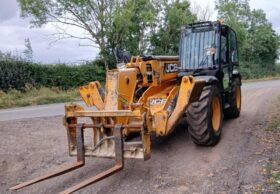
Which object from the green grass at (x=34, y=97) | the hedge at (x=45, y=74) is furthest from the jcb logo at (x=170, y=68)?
the hedge at (x=45, y=74)

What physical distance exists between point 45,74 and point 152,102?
49.5 feet

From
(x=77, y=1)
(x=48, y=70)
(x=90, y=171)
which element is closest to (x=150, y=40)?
(x=77, y=1)

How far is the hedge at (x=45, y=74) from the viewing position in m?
18.6

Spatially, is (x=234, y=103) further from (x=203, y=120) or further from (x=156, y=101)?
(x=156, y=101)

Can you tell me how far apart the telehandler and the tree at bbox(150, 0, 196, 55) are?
19.5 metres

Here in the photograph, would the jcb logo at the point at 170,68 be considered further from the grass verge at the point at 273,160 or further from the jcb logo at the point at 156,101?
the grass verge at the point at 273,160

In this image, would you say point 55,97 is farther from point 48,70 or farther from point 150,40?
point 150,40

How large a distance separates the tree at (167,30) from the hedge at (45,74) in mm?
6385

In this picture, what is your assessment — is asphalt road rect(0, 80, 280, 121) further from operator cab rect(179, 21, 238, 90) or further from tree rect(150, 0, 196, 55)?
tree rect(150, 0, 196, 55)

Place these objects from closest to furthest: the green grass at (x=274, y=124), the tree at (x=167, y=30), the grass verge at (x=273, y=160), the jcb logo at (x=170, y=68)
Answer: the grass verge at (x=273, y=160)
the jcb logo at (x=170, y=68)
the green grass at (x=274, y=124)
the tree at (x=167, y=30)

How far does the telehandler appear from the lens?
507 cm

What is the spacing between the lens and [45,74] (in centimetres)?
2008

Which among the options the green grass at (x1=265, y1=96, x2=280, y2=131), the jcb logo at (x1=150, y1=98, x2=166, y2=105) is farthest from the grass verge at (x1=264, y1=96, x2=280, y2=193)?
the jcb logo at (x1=150, y1=98, x2=166, y2=105)

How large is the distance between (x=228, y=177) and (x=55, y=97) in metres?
13.6
